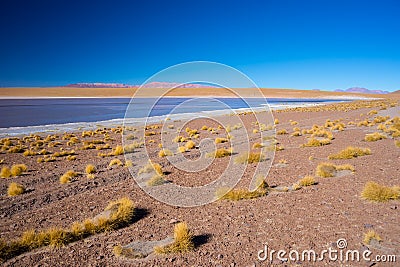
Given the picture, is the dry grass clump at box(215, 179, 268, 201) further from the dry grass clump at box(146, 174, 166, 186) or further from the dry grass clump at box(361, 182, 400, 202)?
the dry grass clump at box(361, 182, 400, 202)

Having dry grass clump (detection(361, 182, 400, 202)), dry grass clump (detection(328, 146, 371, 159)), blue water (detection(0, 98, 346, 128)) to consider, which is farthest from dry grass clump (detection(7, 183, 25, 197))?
dry grass clump (detection(328, 146, 371, 159))

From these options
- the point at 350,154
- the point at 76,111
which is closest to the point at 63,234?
the point at 350,154

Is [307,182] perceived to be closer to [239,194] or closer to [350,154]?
[239,194]

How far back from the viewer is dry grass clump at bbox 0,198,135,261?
4.91 m

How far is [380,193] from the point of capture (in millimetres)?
6551

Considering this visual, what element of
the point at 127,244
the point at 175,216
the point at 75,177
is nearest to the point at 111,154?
the point at 75,177

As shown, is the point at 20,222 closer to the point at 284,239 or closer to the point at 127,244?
the point at 127,244

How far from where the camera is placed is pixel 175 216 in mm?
6453

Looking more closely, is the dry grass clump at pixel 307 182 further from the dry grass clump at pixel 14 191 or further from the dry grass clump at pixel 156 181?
the dry grass clump at pixel 14 191

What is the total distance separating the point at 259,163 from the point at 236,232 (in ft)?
19.5

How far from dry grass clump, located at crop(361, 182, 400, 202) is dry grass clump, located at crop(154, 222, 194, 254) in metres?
4.31

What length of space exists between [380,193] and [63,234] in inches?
267

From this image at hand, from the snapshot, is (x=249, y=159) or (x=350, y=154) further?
(x=249, y=159)

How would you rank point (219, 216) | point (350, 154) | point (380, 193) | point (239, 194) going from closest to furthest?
1. point (219, 216)
2. point (380, 193)
3. point (239, 194)
4. point (350, 154)
